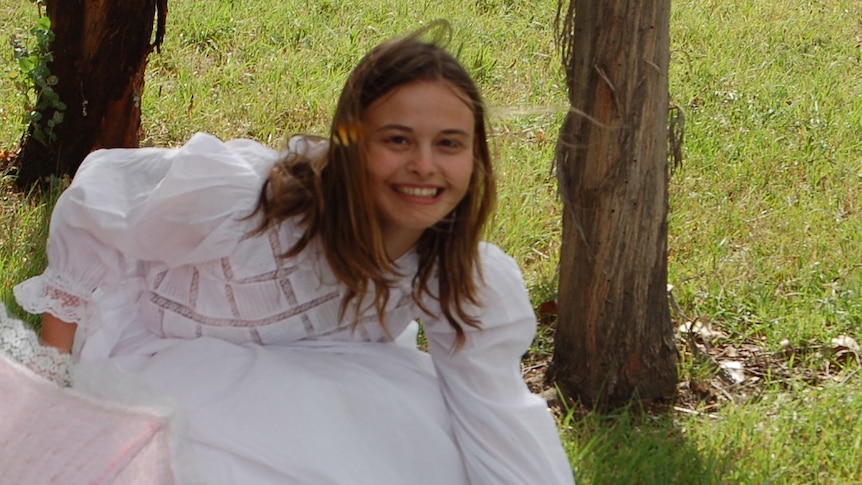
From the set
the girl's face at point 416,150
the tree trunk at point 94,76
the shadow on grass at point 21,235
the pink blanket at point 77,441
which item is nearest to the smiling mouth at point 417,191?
the girl's face at point 416,150

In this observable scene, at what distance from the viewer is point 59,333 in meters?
2.73

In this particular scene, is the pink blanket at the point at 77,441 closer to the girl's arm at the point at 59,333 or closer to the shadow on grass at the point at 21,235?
the girl's arm at the point at 59,333

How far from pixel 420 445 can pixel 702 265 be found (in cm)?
231

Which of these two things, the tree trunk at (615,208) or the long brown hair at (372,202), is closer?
the long brown hair at (372,202)

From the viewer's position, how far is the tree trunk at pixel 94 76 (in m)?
5.10

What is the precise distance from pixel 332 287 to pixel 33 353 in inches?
25.5

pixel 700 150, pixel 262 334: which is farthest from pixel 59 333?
pixel 700 150

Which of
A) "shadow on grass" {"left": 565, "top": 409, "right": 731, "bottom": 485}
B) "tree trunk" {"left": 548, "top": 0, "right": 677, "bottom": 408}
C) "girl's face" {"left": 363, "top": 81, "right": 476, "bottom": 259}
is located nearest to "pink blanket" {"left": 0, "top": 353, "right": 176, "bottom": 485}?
"girl's face" {"left": 363, "top": 81, "right": 476, "bottom": 259}

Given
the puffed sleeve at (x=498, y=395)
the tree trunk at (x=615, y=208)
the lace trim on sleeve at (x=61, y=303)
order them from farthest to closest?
the tree trunk at (x=615, y=208) → the puffed sleeve at (x=498, y=395) → the lace trim on sleeve at (x=61, y=303)

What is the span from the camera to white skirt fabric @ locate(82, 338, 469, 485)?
7.99 ft

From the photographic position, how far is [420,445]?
2701mm

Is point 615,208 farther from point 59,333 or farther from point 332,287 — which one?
point 59,333

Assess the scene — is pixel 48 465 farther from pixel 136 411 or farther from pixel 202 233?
pixel 202 233

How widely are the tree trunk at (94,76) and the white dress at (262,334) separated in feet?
7.86
